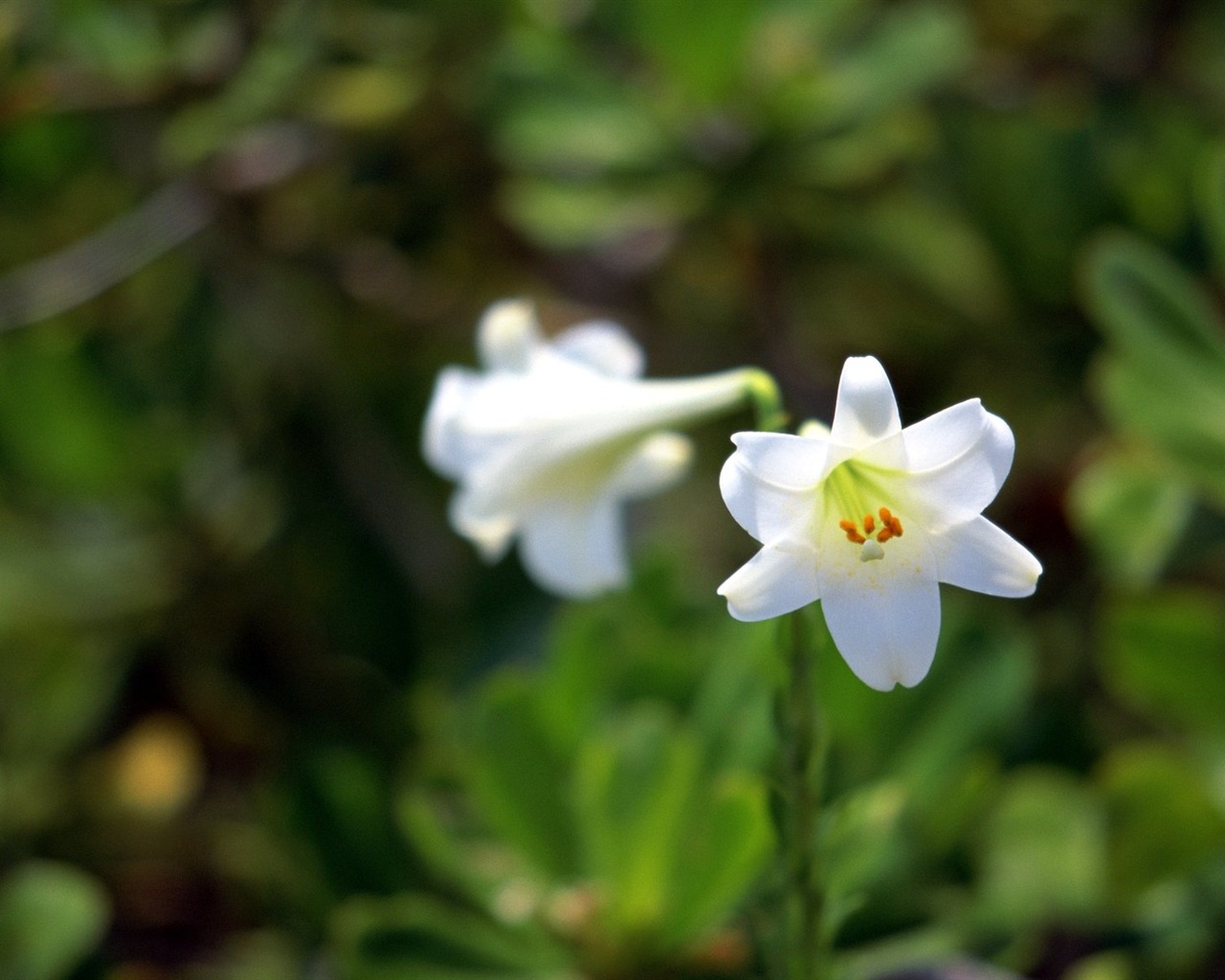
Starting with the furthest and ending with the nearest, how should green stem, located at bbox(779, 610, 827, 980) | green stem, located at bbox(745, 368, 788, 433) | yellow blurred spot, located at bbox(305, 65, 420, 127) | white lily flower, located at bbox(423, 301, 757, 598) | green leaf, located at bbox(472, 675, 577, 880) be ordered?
yellow blurred spot, located at bbox(305, 65, 420, 127)
green leaf, located at bbox(472, 675, 577, 880)
white lily flower, located at bbox(423, 301, 757, 598)
green stem, located at bbox(745, 368, 788, 433)
green stem, located at bbox(779, 610, 827, 980)

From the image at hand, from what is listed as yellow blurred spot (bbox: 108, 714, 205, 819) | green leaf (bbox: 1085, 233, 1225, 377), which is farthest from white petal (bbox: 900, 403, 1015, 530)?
yellow blurred spot (bbox: 108, 714, 205, 819)

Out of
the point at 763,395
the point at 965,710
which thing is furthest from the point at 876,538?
the point at 965,710

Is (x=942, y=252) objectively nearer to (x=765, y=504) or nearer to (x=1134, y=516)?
(x=1134, y=516)

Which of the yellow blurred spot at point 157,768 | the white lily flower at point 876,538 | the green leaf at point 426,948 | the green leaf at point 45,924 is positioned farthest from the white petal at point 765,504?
the yellow blurred spot at point 157,768

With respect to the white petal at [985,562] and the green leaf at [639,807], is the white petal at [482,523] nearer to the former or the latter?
the green leaf at [639,807]

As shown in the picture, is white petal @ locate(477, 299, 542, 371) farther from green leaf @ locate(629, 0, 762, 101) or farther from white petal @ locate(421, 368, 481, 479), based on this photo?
green leaf @ locate(629, 0, 762, 101)

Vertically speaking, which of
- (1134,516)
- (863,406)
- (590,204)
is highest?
(590,204)
